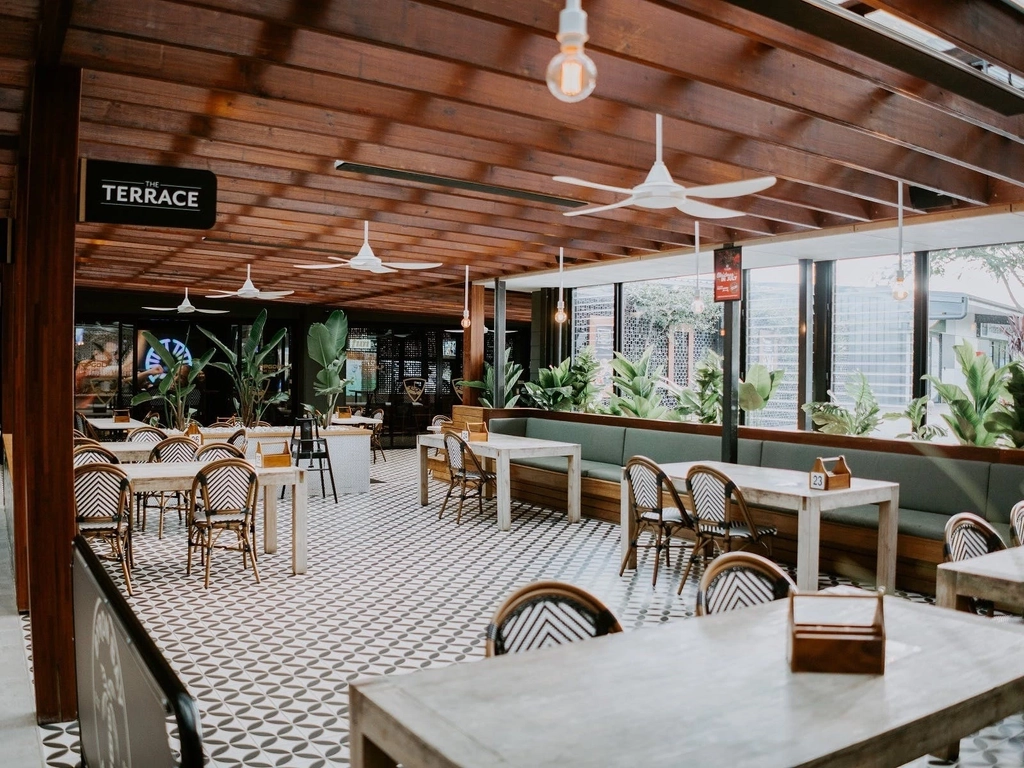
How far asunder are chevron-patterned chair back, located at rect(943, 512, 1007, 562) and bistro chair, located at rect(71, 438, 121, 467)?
6.12 meters

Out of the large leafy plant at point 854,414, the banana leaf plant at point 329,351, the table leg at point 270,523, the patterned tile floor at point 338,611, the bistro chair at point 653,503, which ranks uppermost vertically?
the banana leaf plant at point 329,351

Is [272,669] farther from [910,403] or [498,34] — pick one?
[910,403]

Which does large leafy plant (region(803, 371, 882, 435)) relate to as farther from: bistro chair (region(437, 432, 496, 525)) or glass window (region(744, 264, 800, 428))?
bistro chair (region(437, 432, 496, 525))

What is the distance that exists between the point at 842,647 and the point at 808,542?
3422 mm

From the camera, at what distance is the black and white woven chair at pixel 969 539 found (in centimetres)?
397

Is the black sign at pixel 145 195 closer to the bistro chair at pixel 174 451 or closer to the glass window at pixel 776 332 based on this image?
the bistro chair at pixel 174 451

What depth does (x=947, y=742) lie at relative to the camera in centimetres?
203

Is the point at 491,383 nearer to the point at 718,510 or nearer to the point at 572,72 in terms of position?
the point at 718,510

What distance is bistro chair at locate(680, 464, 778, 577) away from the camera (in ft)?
19.0

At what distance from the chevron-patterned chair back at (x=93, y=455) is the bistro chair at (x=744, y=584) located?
5560 mm

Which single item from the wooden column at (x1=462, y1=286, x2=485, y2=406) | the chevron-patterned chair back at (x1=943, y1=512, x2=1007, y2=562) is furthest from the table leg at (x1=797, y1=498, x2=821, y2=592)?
the wooden column at (x1=462, y1=286, x2=485, y2=406)

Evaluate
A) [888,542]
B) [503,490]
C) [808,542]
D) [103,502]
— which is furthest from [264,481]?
[888,542]

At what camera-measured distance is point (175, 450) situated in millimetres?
8055

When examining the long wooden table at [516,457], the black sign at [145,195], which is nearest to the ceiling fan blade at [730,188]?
the black sign at [145,195]
